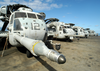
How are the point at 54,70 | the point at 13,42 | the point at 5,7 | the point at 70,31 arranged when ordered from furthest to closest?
the point at 70,31 < the point at 5,7 < the point at 13,42 < the point at 54,70

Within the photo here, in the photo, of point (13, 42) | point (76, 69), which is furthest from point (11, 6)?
point (76, 69)

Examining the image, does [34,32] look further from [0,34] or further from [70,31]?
[70,31]

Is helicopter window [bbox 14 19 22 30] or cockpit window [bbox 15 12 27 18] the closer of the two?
helicopter window [bbox 14 19 22 30]

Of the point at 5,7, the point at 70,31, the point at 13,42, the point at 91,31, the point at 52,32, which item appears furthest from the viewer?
the point at 91,31

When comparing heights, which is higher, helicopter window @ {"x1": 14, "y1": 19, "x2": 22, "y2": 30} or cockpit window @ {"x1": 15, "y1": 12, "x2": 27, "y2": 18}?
cockpit window @ {"x1": 15, "y1": 12, "x2": 27, "y2": 18}

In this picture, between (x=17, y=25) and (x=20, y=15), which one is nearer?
(x=17, y=25)

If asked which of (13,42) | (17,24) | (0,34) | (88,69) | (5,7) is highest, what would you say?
(5,7)

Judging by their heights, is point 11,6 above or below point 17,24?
above

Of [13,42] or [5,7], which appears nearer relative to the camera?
[13,42]

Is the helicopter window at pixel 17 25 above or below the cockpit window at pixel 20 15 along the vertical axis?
below

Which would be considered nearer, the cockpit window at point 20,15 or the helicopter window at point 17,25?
the helicopter window at point 17,25

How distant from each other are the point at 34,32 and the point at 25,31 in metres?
0.52

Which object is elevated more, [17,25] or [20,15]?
[20,15]

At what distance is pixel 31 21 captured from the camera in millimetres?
4598
